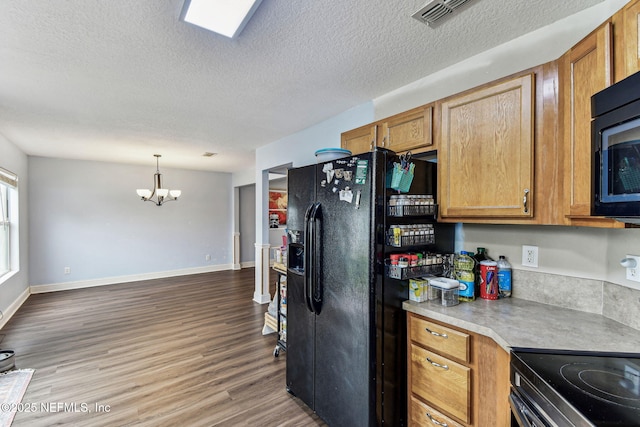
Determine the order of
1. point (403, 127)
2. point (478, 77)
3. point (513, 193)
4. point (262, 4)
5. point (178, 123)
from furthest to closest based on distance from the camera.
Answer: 1. point (178, 123)
2. point (403, 127)
3. point (478, 77)
4. point (513, 193)
5. point (262, 4)

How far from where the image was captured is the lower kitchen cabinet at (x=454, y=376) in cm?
134

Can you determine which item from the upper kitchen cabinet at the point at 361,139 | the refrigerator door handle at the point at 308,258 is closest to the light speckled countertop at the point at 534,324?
the refrigerator door handle at the point at 308,258

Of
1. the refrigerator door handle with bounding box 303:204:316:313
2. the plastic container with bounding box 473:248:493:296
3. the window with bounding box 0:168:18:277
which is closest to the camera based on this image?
the plastic container with bounding box 473:248:493:296

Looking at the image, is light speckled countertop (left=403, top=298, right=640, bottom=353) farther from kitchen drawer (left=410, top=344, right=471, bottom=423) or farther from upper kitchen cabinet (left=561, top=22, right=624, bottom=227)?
upper kitchen cabinet (left=561, top=22, right=624, bottom=227)

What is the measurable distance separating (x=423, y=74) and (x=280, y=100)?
123 centimetres

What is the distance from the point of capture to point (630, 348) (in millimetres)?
1161

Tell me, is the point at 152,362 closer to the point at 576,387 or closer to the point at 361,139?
the point at 361,139

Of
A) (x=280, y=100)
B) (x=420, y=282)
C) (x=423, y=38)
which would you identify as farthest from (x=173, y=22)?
(x=420, y=282)

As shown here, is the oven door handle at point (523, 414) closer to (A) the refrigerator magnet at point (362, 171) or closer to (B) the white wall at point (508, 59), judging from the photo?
(A) the refrigerator magnet at point (362, 171)

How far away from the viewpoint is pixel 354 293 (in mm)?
1707

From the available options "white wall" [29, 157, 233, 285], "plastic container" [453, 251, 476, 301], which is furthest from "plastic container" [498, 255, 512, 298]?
"white wall" [29, 157, 233, 285]

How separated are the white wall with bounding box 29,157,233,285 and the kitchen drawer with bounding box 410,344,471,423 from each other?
6.27 metres

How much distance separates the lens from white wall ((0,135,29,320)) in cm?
378

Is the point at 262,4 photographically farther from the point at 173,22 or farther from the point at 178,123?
the point at 178,123
